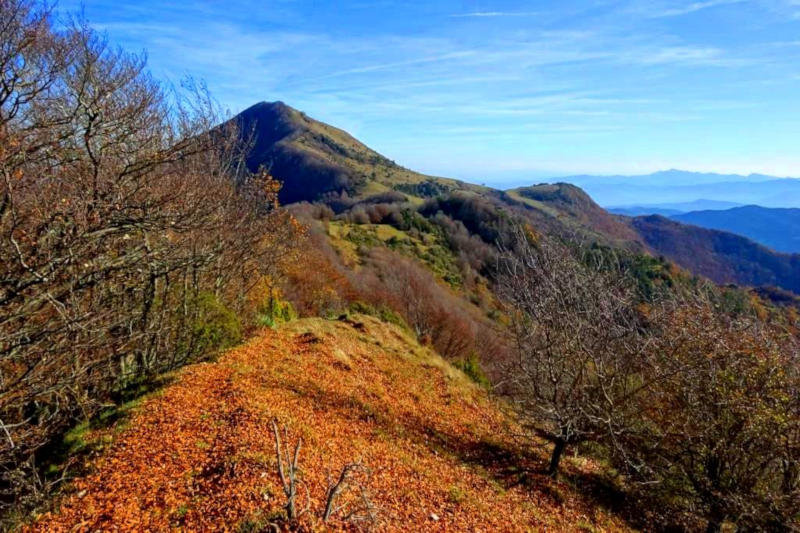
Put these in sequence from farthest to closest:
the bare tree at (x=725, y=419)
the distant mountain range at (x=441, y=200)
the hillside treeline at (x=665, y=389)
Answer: the distant mountain range at (x=441, y=200) < the hillside treeline at (x=665, y=389) < the bare tree at (x=725, y=419)

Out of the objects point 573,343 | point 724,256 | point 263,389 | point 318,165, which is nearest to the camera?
point 573,343

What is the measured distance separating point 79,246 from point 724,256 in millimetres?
191116

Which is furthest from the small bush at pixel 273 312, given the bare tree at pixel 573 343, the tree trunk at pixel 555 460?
the tree trunk at pixel 555 460

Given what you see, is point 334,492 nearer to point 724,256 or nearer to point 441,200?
point 441,200

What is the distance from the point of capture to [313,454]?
26.3 ft

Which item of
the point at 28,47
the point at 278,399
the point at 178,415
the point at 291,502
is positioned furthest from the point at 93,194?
the point at 291,502

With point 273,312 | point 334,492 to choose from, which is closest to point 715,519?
point 334,492

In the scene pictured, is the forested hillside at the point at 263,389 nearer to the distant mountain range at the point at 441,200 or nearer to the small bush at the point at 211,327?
the small bush at the point at 211,327

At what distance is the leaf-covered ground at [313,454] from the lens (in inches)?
237

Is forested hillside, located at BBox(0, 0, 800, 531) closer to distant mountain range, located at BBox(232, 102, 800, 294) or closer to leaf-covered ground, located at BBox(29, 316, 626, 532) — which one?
leaf-covered ground, located at BBox(29, 316, 626, 532)

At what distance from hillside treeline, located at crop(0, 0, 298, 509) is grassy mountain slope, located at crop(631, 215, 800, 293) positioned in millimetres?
155123

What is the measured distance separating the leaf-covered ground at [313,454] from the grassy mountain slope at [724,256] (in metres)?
149

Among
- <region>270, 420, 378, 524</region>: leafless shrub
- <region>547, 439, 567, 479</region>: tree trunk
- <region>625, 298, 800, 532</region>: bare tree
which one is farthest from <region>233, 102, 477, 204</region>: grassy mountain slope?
<region>625, 298, 800, 532</region>: bare tree

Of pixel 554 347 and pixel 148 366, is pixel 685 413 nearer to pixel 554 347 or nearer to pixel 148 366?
pixel 554 347
